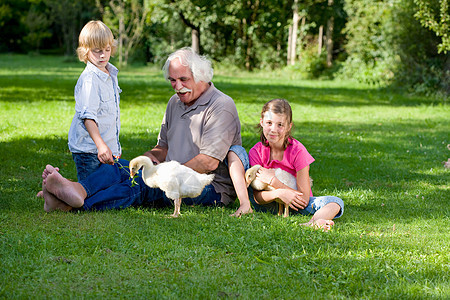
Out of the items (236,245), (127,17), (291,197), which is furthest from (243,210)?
(127,17)

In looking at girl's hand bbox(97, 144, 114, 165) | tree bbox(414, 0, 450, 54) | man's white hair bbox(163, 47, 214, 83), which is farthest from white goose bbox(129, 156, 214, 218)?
tree bbox(414, 0, 450, 54)

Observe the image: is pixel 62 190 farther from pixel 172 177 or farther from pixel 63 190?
pixel 172 177

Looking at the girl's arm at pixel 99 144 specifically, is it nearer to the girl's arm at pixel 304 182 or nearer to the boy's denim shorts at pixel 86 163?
the boy's denim shorts at pixel 86 163

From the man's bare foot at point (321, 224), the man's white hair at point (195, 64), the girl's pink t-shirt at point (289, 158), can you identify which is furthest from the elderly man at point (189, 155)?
the man's bare foot at point (321, 224)

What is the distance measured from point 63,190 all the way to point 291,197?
2056 mm

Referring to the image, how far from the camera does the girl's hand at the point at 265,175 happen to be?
489 centimetres

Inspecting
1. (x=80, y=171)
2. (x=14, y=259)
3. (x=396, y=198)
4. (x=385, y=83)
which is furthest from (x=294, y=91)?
(x=14, y=259)

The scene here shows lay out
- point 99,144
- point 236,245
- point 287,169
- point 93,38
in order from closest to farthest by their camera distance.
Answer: point 236,245, point 99,144, point 93,38, point 287,169

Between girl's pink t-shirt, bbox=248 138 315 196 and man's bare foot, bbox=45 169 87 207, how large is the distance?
168cm

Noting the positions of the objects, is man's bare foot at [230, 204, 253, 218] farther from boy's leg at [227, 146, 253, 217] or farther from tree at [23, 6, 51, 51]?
tree at [23, 6, 51, 51]

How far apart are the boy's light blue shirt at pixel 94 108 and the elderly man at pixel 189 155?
0.92 ft

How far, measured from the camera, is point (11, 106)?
43.1 ft

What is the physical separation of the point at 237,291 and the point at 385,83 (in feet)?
67.6

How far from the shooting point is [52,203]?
16.0 ft
